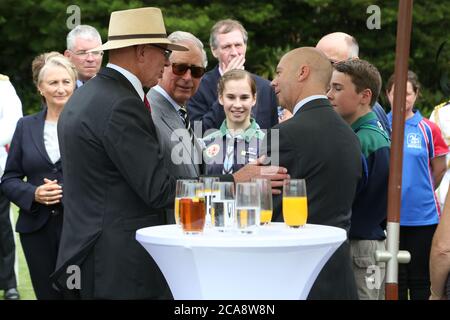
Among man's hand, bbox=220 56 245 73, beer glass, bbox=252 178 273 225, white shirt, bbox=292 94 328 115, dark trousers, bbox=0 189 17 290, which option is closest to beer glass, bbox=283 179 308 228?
beer glass, bbox=252 178 273 225

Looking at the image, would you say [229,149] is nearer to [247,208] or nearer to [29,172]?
[29,172]

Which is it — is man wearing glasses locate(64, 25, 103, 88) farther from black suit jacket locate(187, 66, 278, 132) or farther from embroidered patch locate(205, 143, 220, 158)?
embroidered patch locate(205, 143, 220, 158)

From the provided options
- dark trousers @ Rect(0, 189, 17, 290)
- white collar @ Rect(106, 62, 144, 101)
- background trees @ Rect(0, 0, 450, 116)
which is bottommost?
dark trousers @ Rect(0, 189, 17, 290)

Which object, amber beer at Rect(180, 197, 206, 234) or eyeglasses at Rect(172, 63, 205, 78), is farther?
eyeglasses at Rect(172, 63, 205, 78)

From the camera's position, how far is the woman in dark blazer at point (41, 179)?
20.4 ft

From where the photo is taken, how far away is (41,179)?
6.36 meters

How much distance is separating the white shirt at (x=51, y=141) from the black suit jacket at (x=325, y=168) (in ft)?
6.91

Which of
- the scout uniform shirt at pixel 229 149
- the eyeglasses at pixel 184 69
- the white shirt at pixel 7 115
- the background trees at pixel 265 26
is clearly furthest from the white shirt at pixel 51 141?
the background trees at pixel 265 26

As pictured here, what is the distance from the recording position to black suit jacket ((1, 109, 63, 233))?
6.25m

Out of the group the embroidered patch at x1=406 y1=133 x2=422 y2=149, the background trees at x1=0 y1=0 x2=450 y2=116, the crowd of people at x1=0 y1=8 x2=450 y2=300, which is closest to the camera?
the crowd of people at x1=0 y1=8 x2=450 y2=300

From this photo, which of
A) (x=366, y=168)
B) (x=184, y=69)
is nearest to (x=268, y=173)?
(x=366, y=168)
